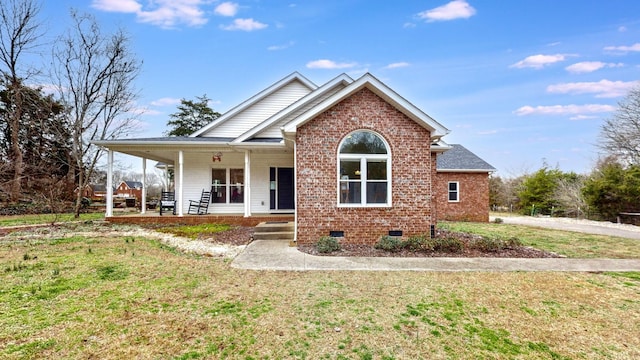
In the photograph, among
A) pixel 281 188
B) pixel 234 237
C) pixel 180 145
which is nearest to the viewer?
pixel 234 237

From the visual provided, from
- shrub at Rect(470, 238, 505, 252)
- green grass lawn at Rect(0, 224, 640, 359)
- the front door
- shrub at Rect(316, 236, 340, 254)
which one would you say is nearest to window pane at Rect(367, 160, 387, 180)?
shrub at Rect(316, 236, 340, 254)

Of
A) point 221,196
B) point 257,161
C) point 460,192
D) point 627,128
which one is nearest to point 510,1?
point 460,192

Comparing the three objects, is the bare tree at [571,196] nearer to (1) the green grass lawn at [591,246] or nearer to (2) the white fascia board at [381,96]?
(1) the green grass lawn at [591,246]

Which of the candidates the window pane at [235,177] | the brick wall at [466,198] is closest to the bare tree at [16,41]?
the window pane at [235,177]

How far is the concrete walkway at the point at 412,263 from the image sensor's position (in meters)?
6.39

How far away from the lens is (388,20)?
13953mm

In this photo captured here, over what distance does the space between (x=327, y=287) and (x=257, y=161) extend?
9927 millimetres

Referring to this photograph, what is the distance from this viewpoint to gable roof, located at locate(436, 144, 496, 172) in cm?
1766

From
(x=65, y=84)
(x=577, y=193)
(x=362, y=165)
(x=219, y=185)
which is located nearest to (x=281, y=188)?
(x=219, y=185)

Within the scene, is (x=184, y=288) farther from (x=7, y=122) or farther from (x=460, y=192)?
(x=7, y=122)

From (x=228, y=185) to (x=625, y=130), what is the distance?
28389 mm

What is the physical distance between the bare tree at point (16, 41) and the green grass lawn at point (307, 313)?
67.4 feet

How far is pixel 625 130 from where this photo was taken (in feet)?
73.4

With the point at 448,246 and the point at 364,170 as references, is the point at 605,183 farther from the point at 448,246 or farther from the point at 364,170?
the point at 364,170
